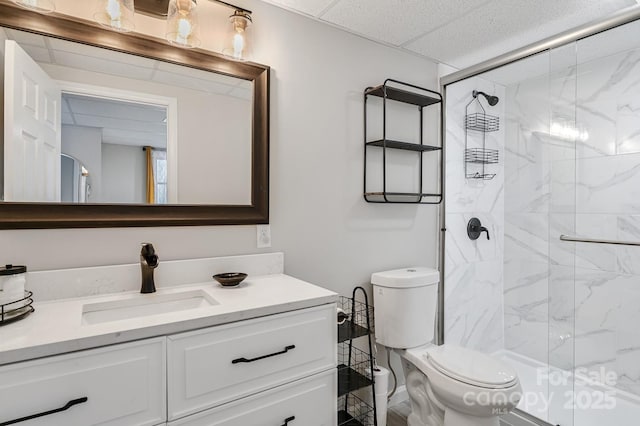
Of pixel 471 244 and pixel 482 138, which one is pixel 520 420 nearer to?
pixel 471 244

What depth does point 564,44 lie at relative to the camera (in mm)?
1749

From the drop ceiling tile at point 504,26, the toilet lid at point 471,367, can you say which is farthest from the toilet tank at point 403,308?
the drop ceiling tile at point 504,26

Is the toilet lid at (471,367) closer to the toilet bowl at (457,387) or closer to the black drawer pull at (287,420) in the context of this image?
the toilet bowl at (457,387)

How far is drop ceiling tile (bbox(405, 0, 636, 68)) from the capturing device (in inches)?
67.7

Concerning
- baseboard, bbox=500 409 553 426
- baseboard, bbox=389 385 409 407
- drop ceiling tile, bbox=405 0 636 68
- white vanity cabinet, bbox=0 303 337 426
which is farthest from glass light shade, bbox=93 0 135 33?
baseboard, bbox=500 409 553 426

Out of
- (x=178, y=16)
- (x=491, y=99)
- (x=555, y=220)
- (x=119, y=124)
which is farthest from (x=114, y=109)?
(x=491, y=99)

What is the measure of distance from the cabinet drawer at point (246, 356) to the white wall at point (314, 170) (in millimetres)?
530

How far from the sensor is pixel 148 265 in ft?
4.32

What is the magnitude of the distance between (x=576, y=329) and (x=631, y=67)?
61.6 inches

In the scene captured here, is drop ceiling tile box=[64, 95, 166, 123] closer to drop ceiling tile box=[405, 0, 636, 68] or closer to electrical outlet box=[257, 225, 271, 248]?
electrical outlet box=[257, 225, 271, 248]

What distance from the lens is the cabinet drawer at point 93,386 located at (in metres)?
0.83

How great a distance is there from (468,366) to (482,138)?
5.74 feet

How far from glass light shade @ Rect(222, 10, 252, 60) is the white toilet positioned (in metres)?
1.31

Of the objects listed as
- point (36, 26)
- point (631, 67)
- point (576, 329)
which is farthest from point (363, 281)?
point (631, 67)
